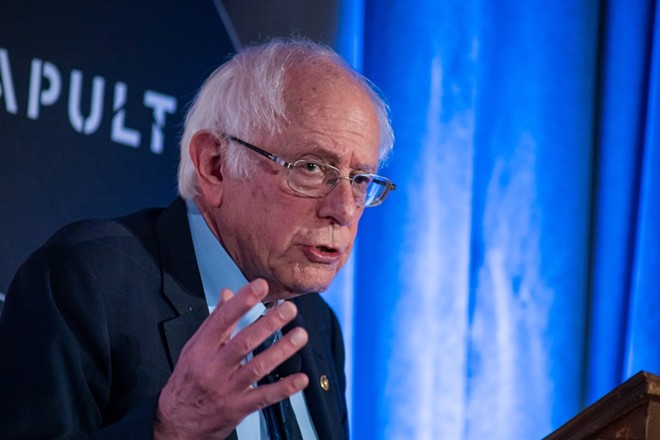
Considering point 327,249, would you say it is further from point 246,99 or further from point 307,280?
point 246,99

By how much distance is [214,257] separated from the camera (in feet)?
5.92

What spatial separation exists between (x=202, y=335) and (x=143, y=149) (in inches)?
47.8

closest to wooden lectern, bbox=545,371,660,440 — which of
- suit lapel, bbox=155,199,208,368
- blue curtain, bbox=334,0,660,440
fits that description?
suit lapel, bbox=155,199,208,368

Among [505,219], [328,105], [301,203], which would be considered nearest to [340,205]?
[301,203]

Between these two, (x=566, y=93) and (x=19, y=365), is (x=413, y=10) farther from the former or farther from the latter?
(x=19, y=365)

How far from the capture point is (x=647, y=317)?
Result: 8.46 ft

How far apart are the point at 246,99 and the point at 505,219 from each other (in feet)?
3.63

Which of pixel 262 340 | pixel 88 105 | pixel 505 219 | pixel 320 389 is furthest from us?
pixel 505 219

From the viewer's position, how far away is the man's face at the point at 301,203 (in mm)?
1746

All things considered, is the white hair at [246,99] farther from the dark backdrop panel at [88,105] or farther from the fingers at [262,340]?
the fingers at [262,340]

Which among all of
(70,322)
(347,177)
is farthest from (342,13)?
(70,322)

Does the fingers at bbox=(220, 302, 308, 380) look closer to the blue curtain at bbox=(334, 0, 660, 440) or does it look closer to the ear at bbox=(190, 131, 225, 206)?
the ear at bbox=(190, 131, 225, 206)

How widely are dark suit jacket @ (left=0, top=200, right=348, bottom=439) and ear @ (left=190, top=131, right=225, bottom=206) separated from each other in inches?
3.0

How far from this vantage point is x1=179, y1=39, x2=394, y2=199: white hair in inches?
70.5
